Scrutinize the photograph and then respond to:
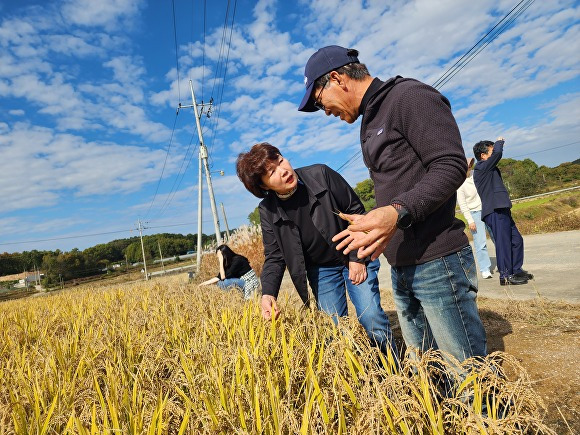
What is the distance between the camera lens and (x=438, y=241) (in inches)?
58.1

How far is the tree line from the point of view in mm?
55344

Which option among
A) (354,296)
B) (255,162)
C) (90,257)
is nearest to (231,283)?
(354,296)

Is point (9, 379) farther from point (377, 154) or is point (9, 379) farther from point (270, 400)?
point (377, 154)

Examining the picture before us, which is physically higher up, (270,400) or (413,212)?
(413,212)

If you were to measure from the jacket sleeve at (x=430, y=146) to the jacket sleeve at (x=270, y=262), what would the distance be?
145 cm

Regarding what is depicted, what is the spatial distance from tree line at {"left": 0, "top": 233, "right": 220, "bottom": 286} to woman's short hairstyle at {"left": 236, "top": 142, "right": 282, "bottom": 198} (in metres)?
38.1

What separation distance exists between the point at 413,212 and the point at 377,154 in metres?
0.44

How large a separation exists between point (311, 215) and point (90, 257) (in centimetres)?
7739

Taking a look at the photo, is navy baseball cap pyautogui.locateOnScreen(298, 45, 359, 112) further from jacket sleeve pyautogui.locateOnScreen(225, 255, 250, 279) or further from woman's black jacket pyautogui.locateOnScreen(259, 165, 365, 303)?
jacket sleeve pyautogui.locateOnScreen(225, 255, 250, 279)

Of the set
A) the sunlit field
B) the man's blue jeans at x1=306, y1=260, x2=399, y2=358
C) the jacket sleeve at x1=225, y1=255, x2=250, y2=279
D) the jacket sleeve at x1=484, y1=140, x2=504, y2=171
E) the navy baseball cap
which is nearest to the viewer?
the sunlit field

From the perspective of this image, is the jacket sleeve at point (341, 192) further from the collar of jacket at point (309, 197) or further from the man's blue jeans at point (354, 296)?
the man's blue jeans at point (354, 296)

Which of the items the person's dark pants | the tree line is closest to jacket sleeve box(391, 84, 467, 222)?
the person's dark pants

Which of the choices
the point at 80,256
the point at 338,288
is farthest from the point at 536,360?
the point at 80,256

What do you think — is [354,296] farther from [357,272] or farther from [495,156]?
[495,156]
